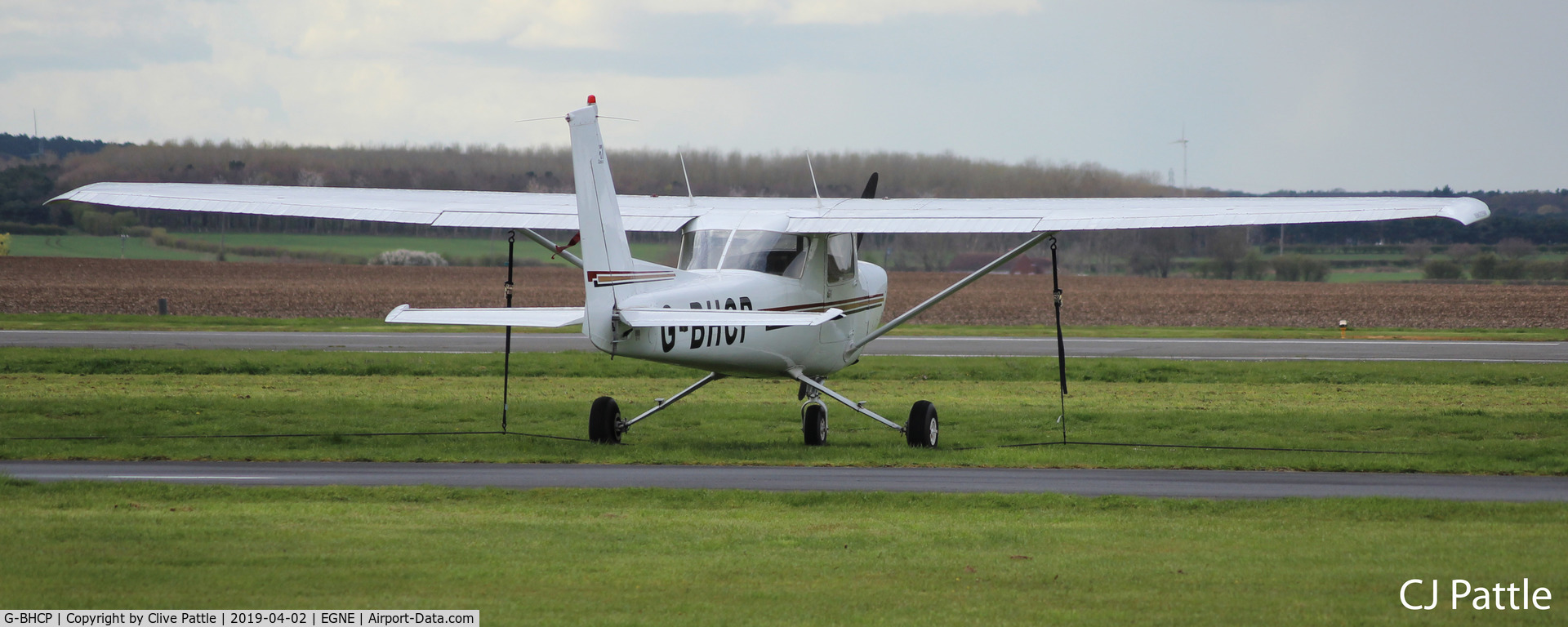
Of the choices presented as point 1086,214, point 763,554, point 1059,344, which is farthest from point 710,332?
point 763,554

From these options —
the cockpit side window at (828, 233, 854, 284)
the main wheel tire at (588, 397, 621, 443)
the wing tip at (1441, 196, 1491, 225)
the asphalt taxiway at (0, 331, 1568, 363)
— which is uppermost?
the wing tip at (1441, 196, 1491, 225)

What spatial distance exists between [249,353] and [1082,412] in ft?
55.9

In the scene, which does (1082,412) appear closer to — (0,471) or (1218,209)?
(1218,209)

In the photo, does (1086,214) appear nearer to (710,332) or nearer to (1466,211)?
(1466,211)

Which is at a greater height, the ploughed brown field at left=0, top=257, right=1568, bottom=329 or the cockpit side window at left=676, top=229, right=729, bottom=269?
the cockpit side window at left=676, top=229, right=729, bottom=269

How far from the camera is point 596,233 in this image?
11641 millimetres

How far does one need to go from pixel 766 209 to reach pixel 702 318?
129 inches

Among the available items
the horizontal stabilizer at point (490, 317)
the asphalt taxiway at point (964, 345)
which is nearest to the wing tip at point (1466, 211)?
the horizontal stabilizer at point (490, 317)

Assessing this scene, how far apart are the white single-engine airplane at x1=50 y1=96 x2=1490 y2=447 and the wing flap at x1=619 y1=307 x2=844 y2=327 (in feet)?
0.05

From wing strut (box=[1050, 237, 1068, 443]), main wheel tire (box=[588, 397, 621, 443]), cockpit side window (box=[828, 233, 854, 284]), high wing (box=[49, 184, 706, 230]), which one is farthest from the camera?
cockpit side window (box=[828, 233, 854, 284])

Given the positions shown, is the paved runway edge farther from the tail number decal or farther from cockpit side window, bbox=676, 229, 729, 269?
cockpit side window, bbox=676, 229, 729, 269

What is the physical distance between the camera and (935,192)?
75.1 metres

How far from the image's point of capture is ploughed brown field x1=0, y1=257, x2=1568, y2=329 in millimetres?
45188

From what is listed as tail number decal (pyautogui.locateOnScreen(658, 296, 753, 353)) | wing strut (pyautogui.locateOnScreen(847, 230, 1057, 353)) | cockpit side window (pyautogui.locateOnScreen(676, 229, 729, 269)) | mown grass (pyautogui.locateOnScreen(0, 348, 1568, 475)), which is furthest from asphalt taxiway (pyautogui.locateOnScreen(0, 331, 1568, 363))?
tail number decal (pyautogui.locateOnScreen(658, 296, 753, 353))
